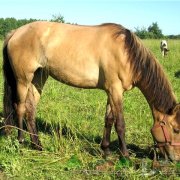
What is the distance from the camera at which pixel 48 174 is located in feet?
13.8

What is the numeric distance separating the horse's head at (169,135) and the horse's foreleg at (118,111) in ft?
1.54

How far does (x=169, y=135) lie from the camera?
454cm

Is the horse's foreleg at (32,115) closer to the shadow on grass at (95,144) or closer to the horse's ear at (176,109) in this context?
the shadow on grass at (95,144)

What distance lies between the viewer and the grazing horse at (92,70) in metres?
4.66

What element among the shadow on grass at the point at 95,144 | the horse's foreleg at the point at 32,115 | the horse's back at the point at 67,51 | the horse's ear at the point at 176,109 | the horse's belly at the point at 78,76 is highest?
the horse's back at the point at 67,51

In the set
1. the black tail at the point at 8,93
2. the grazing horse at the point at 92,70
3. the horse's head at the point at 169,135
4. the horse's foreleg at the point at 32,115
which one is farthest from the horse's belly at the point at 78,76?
the horse's head at the point at 169,135

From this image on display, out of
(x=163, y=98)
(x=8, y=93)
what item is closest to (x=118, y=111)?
(x=163, y=98)

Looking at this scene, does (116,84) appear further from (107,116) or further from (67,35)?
(67,35)

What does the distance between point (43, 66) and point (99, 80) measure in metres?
1.00

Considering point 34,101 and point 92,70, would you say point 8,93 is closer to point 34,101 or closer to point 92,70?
point 34,101

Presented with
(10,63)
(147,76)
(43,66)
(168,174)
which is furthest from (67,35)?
(168,174)

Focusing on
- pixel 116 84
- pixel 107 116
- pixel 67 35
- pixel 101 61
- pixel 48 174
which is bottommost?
pixel 48 174

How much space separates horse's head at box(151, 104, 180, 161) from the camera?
4.49 meters


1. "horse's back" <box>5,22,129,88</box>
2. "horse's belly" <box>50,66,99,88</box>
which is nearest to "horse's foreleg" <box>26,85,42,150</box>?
"horse's back" <box>5,22,129,88</box>
